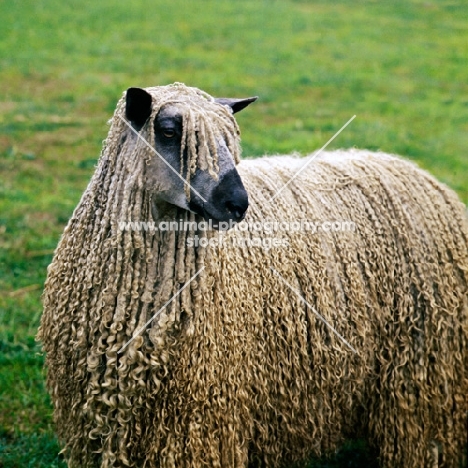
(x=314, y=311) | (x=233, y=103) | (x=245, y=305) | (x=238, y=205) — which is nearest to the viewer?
(x=238, y=205)

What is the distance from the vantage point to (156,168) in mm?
2988

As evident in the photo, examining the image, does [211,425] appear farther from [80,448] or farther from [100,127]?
[100,127]

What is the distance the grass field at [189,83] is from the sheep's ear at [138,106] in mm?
2163

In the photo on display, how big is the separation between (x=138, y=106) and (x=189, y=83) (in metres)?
9.24

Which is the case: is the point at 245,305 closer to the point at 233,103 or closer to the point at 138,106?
the point at 233,103

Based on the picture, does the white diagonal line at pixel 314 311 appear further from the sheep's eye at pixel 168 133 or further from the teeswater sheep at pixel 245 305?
the sheep's eye at pixel 168 133

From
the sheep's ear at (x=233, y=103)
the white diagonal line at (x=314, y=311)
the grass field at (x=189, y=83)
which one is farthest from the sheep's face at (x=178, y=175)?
the grass field at (x=189, y=83)

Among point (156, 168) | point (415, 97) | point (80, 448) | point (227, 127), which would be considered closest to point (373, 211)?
point (227, 127)

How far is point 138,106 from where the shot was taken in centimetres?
295

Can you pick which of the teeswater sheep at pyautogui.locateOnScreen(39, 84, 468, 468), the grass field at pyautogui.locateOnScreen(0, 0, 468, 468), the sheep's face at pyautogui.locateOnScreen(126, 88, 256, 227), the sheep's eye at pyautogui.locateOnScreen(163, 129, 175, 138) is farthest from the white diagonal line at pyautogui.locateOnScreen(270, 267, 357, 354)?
the grass field at pyautogui.locateOnScreen(0, 0, 468, 468)

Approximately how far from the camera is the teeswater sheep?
3041 mm

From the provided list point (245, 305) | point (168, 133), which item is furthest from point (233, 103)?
point (245, 305)

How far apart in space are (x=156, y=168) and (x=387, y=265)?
143cm

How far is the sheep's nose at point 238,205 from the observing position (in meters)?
2.83
